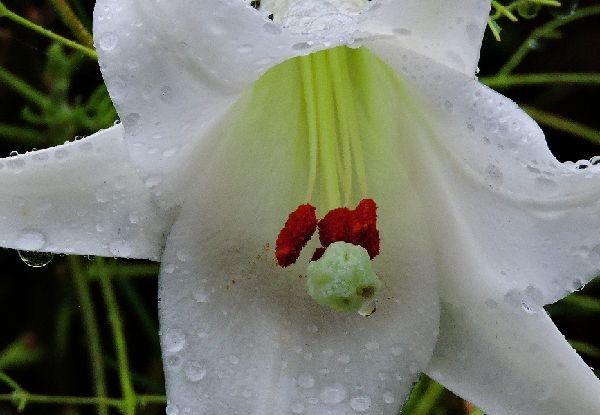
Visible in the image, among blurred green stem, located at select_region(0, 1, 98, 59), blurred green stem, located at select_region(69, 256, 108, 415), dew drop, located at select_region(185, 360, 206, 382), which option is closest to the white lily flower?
dew drop, located at select_region(185, 360, 206, 382)

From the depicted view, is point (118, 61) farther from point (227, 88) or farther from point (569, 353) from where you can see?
point (569, 353)

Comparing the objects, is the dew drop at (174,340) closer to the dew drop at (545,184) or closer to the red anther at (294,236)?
the red anther at (294,236)

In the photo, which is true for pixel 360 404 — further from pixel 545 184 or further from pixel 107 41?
pixel 107 41

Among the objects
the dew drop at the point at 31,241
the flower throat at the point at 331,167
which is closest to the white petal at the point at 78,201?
the dew drop at the point at 31,241

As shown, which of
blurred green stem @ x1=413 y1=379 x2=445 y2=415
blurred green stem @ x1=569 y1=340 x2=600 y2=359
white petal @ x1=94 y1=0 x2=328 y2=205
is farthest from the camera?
blurred green stem @ x1=569 y1=340 x2=600 y2=359

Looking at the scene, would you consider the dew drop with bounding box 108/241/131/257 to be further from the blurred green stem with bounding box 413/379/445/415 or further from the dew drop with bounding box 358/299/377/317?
the blurred green stem with bounding box 413/379/445/415

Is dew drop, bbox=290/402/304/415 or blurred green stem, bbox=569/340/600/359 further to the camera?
blurred green stem, bbox=569/340/600/359
